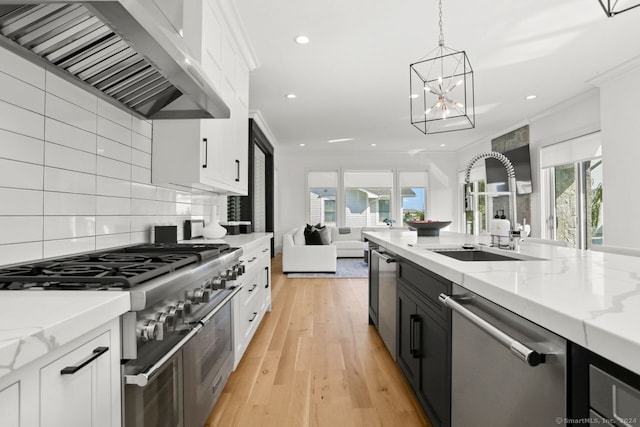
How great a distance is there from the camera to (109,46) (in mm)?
1389

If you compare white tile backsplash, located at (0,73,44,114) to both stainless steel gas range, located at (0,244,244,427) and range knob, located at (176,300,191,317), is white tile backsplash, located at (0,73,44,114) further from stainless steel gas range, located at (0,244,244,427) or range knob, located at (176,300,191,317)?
range knob, located at (176,300,191,317)

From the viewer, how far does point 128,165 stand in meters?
1.96

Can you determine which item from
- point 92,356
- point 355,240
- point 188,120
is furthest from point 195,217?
point 355,240

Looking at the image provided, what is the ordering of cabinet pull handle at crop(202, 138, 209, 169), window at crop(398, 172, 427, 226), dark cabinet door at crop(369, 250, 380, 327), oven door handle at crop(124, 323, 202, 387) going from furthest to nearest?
1. window at crop(398, 172, 427, 226)
2. dark cabinet door at crop(369, 250, 380, 327)
3. cabinet pull handle at crop(202, 138, 209, 169)
4. oven door handle at crop(124, 323, 202, 387)

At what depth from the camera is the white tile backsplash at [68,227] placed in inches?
54.7

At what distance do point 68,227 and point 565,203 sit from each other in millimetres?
6414

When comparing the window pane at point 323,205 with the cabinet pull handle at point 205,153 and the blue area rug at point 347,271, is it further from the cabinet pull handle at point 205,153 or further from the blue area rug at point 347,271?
the cabinet pull handle at point 205,153

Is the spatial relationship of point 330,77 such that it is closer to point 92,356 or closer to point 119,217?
point 119,217

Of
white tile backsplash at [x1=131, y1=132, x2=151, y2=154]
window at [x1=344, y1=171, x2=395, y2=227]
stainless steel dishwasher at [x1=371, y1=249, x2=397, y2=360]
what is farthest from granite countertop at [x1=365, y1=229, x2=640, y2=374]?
window at [x1=344, y1=171, x2=395, y2=227]

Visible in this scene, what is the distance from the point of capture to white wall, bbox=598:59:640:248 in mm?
3836

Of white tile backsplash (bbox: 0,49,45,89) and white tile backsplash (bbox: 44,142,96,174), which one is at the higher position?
white tile backsplash (bbox: 0,49,45,89)

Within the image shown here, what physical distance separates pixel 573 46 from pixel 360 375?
3.86 m

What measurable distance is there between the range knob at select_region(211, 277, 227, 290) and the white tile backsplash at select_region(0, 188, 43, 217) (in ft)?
2.40

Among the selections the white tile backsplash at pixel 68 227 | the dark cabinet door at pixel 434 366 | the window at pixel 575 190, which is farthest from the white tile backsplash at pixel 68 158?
the window at pixel 575 190
